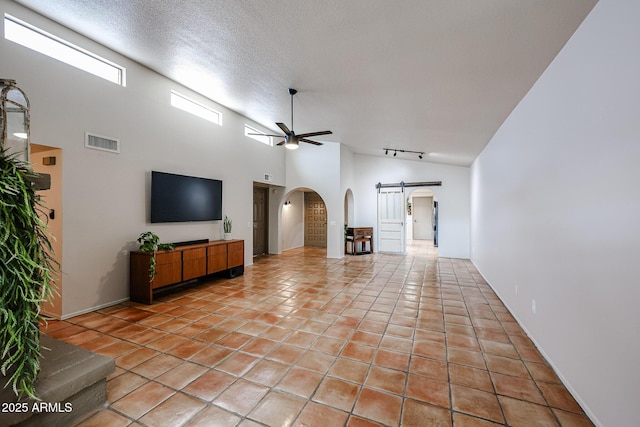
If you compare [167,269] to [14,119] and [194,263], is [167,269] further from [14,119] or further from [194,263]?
[14,119]

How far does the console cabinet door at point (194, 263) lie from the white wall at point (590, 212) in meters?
4.87

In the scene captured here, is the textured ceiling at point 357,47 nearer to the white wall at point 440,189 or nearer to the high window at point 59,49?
the high window at point 59,49

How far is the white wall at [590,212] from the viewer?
1455 millimetres

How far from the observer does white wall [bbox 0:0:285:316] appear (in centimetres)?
313

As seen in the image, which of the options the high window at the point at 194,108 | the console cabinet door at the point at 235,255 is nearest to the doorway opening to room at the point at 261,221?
the console cabinet door at the point at 235,255

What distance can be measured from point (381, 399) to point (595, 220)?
6.41 ft

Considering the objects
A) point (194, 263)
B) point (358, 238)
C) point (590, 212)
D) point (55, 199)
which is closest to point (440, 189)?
point (358, 238)

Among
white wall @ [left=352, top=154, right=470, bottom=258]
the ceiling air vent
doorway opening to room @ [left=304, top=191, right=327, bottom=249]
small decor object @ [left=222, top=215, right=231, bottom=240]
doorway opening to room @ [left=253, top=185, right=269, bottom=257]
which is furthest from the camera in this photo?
doorway opening to room @ [left=304, top=191, right=327, bottom=249]

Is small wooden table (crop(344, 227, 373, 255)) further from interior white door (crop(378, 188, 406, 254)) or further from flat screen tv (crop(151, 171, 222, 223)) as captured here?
flat screen tv (crop(151, 171, 222, 223))

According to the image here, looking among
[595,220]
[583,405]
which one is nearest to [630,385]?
[583,405]

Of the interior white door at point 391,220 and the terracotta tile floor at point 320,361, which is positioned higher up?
the interior white door at point 391,220

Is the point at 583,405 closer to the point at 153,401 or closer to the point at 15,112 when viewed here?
the point at 153,401

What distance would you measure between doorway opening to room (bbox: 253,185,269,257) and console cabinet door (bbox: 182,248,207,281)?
11.8ft

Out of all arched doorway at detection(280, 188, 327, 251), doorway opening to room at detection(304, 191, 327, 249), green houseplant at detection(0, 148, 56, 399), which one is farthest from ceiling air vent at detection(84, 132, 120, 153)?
doorway opening to room at detection(304, 191, 327, 249)
